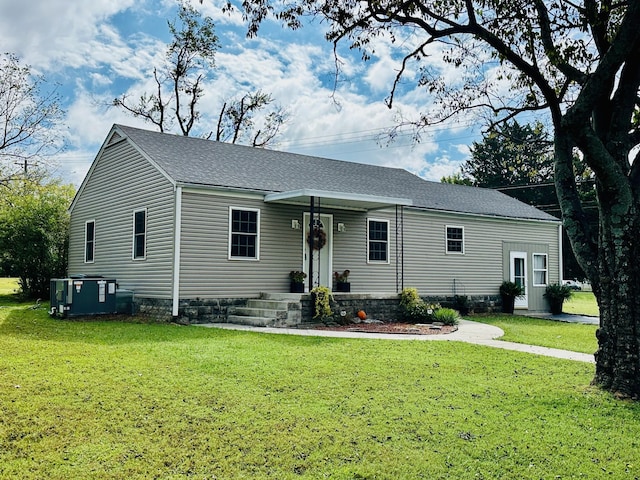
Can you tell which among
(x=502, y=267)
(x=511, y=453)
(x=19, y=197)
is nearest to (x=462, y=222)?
(x=502, y=267)

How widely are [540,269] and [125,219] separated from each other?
1537 cm

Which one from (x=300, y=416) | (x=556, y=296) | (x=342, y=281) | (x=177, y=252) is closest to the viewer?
(x=300, y=416)

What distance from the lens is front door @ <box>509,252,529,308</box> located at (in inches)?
825

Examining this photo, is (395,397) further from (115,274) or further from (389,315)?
(115,274)

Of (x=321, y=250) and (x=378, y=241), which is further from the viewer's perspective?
(x=378, y=241)

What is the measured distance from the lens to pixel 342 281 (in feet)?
52.3

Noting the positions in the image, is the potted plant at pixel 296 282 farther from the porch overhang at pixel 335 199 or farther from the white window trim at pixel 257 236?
the porch overhang at pixel 335 199

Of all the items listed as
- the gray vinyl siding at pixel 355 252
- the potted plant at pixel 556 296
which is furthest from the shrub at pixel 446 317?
the potted plant at pixel 556 296

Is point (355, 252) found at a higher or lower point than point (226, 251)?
higher

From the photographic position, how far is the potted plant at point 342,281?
623 inches

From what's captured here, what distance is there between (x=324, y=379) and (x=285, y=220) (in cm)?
839

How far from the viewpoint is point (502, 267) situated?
2058 cm

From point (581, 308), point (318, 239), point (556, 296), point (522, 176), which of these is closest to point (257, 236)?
point (318, 239)

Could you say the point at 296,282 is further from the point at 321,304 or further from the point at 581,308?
the point at 581,308
